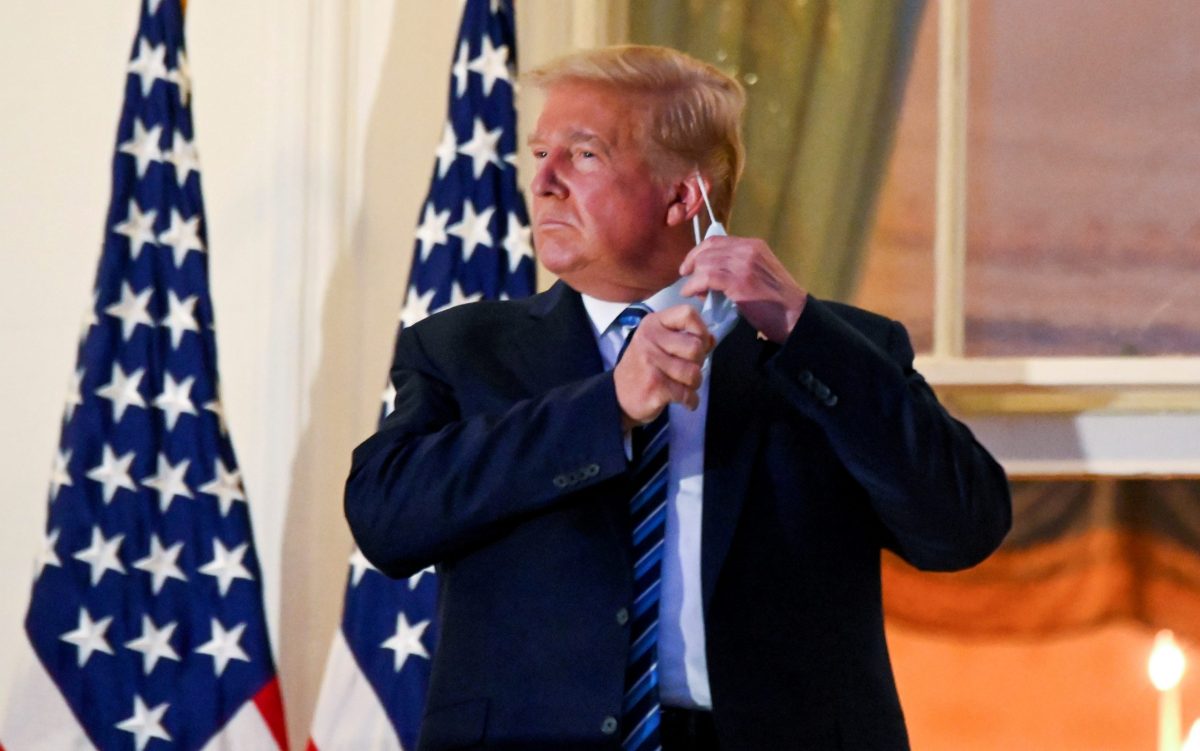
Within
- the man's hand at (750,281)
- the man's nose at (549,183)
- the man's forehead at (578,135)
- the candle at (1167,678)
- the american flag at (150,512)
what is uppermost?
the man's forehead at (578,135)

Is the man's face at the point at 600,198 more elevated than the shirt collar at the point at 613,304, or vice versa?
the man's face at the point at 600,198

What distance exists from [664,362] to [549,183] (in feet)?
1.55

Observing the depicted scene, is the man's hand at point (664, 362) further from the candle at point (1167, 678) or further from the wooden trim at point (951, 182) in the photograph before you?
the candle at point (1167, 678)

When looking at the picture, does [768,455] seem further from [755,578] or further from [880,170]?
[880,170]

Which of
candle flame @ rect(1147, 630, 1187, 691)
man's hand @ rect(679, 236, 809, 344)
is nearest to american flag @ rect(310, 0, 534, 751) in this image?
man's hand @ rect(679, 236, 809, 344)

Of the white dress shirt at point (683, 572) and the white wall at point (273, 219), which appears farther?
the white wall at point (273, 219)

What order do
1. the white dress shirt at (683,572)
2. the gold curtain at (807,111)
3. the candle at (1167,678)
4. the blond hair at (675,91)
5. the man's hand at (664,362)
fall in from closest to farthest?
the man's hand at (664,362)
the white dress shirt at (683,572)
the blond hair at (675,91)
the candle at (1167,678)
the gold curtain at (807,111)

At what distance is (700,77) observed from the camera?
2293mm

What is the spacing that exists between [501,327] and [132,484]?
1.44 m

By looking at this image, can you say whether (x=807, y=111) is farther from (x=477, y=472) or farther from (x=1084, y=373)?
(x=477, y=472)

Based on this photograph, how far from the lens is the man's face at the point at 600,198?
7.18ft

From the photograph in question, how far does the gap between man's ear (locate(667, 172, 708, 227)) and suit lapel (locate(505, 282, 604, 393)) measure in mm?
180

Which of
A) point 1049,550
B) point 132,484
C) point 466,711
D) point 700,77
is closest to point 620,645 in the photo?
point 466,711

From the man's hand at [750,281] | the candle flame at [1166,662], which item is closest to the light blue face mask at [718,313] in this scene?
the man's hand at [750,281]
